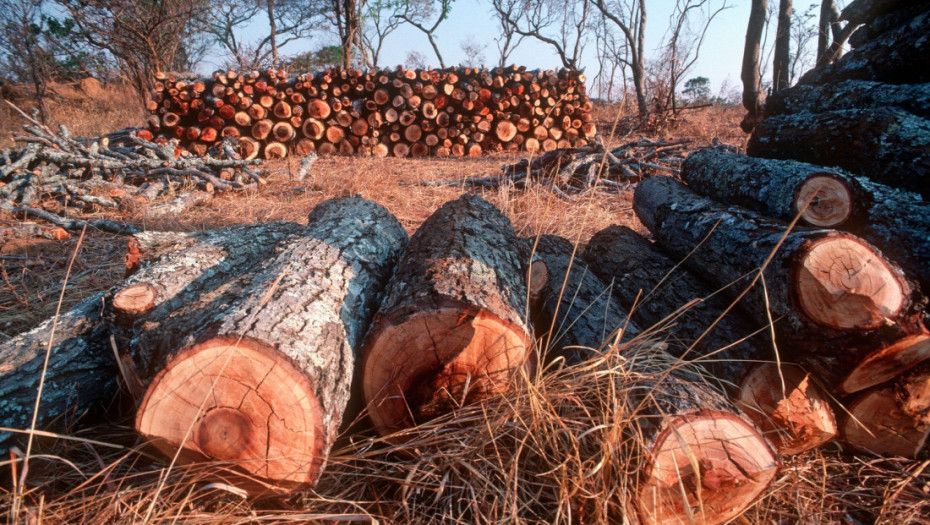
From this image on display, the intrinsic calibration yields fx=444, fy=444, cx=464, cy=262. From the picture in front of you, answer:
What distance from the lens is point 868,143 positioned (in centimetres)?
250

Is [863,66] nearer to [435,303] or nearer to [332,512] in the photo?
[435,303]

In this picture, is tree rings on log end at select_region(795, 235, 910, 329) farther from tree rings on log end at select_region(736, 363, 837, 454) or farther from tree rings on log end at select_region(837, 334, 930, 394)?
tree rings on log end at select_region(736, 363, 837, 454)

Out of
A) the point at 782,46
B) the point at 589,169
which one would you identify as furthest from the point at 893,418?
the point at 782,46

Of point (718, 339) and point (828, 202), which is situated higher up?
point (828, 202)

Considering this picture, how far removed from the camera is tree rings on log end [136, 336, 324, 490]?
Result: 1.24 meters

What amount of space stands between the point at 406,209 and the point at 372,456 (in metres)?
3.30

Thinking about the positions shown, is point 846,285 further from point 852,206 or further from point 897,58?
point 897,58

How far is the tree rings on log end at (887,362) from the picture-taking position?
1.40 meters

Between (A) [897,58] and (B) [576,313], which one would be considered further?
(A) [897,58]

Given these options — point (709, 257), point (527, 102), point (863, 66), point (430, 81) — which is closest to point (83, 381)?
point (709, 257)

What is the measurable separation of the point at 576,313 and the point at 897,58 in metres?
3.64

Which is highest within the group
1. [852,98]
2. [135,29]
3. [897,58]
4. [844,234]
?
[135,29]

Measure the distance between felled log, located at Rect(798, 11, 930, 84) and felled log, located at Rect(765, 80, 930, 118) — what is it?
0.36m

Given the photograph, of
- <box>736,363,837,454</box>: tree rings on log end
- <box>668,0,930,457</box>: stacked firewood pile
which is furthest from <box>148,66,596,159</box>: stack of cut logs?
<box>736,363,837,454</box>: tree rings on log end
